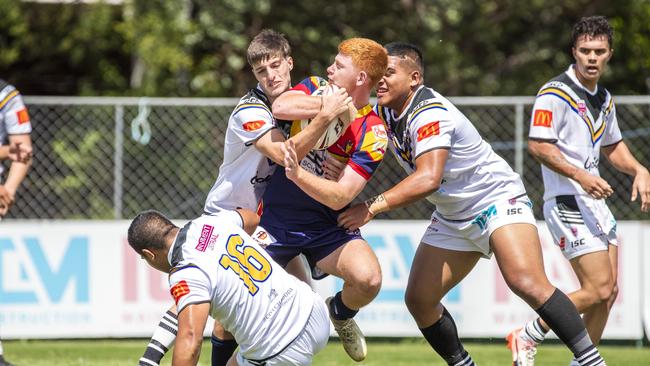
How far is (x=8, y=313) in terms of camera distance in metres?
10.3

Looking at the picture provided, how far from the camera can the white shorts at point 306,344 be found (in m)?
5.63

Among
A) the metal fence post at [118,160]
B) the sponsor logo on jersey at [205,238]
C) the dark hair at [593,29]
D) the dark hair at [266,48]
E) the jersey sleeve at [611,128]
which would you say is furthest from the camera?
the metal fence post at [118,160]

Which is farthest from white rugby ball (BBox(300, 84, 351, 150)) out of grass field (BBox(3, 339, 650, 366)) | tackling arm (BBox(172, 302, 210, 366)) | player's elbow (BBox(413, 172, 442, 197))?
grass field (BBox(3, 339, 650, 366))

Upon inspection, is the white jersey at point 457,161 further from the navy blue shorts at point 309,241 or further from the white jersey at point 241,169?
the white jersey at point 241,169

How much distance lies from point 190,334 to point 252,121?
1.50 meters

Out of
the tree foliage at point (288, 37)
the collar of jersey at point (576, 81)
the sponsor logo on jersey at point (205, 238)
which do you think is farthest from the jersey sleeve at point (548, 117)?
the tree foliage at point (288, 37)

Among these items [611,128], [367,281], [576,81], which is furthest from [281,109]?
[611,128]

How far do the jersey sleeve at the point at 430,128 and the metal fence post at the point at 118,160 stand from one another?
5.22m

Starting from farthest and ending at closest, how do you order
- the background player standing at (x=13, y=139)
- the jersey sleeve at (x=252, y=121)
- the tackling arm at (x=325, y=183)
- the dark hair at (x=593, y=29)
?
the background player standing at (x=13, y=139)
the dark hair at (x=593, y=29)
the jersey sleeve at (x=252, y=121)
the tackling arm at (x=325, y=183)

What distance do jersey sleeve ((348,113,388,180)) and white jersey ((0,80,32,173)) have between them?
308cm

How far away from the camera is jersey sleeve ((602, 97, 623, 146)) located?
7.66 meters

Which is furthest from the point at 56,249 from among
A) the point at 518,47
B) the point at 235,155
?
the point at 518,47

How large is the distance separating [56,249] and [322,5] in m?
7.20

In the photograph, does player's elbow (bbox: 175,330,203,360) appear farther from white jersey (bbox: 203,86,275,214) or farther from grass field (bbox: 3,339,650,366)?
grass field (bbox: 3,339,650,366)
